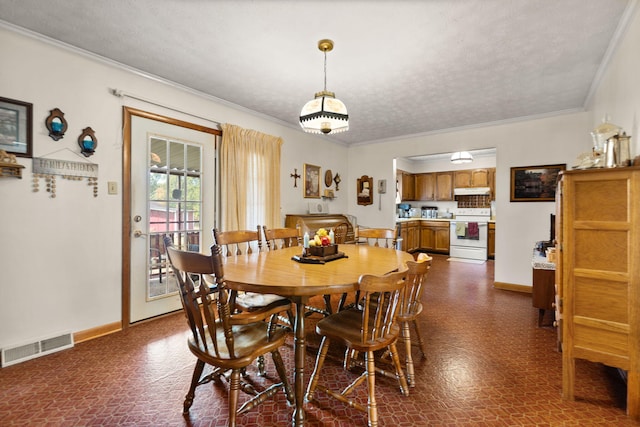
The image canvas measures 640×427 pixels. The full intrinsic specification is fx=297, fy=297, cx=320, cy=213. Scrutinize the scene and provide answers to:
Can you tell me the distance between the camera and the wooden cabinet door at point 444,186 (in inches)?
297

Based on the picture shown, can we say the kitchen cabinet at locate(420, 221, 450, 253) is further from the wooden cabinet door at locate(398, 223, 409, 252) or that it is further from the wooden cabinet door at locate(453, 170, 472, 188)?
the wooden cabinet door at locate(453, 170, 472, 188)

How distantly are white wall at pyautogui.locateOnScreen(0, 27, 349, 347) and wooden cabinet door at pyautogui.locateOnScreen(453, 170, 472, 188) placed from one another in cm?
670

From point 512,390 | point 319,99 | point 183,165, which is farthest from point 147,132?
point 512,390

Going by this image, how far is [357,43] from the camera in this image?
2.36 m

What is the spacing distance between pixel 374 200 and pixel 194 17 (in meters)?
4.35

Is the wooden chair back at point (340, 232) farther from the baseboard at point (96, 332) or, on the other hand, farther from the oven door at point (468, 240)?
the oven door at point (468, 240)

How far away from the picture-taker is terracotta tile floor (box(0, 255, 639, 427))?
1.66m

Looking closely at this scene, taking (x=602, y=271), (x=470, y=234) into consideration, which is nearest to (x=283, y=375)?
(x=602, y=271)

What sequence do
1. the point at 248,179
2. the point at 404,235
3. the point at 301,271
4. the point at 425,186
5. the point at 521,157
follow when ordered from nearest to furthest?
the point at 301,271
the point at 248,179
the point at 521,157
the point at 404,235
the point at 425,186

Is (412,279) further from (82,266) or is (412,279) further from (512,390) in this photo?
(82,266)

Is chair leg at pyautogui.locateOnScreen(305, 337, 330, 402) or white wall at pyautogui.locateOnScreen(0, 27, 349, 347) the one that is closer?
chair leg at pyautogui.locateOnScreen(305, 337, 330, 402)

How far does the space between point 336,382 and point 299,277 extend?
0.86 meters

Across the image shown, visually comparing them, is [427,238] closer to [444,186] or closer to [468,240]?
[468,240]

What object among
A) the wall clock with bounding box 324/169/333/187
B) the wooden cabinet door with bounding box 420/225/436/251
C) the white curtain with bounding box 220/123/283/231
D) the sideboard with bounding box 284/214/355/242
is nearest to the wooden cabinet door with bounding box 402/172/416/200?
the wooden cabinet door with bounding box 420/225/436/251
